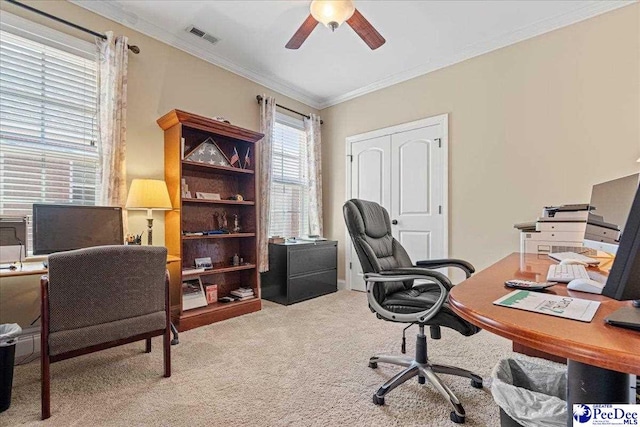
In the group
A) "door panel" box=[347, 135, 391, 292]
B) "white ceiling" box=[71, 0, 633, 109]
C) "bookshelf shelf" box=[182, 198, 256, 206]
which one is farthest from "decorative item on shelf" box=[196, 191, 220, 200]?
"door panel" box=[347, 135, 391, 292]

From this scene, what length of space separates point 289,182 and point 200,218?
141 centimetres

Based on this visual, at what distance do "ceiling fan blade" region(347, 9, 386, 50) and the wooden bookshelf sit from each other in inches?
59.0

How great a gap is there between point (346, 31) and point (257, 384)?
307 cm

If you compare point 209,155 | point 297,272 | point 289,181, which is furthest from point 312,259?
point 209,155

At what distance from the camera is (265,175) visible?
3713mm

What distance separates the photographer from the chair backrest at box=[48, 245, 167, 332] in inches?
60.9

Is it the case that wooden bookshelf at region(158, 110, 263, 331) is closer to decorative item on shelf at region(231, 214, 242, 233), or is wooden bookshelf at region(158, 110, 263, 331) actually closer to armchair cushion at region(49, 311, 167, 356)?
decorative item on shelf at region(231, 214, 242, 233)

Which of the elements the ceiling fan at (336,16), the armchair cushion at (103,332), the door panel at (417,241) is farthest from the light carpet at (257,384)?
the ceiling fan at (336,16)

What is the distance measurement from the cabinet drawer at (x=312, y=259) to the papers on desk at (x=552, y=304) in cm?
284

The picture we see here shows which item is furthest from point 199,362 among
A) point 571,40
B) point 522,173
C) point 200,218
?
point 571,40

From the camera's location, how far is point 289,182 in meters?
4.29

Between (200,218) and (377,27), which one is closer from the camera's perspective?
(377,27)

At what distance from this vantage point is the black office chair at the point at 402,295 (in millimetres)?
1502

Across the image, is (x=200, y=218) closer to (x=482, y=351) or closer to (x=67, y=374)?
(x=67, y=374)
